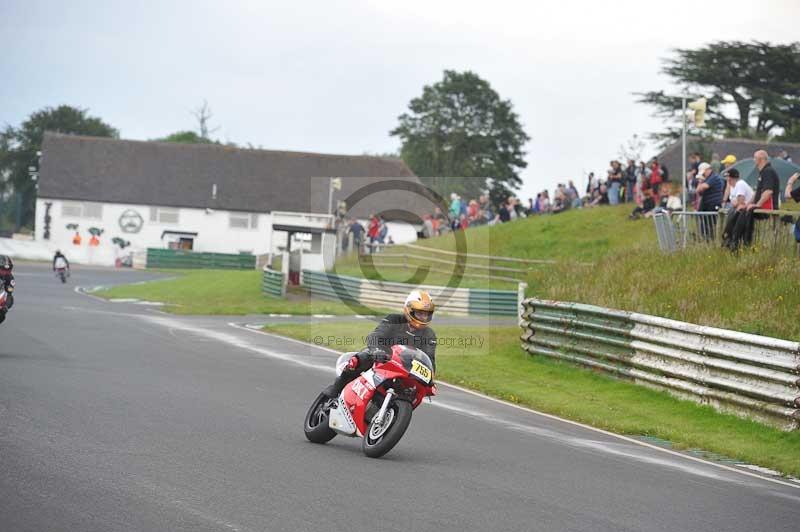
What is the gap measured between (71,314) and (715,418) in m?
20.7

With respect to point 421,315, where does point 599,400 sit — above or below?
below

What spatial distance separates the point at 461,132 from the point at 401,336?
281 ft

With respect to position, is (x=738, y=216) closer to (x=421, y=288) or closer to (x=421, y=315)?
(x=421, y=315)

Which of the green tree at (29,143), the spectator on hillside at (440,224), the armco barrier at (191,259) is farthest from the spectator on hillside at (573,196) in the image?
the green tree at (29,143)

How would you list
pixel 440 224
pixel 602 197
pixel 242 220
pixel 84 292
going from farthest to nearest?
pixel 242 220, pixel 440 224, pixel 84 292, pixel 602 197

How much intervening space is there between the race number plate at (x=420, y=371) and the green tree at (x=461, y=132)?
82.8m

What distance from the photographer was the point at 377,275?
144 ft

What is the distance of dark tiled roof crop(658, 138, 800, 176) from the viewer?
169 feet

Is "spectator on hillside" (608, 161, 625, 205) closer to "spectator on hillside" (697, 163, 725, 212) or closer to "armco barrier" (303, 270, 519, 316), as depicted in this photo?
"armco barrier" (303, 270, 519, 316)

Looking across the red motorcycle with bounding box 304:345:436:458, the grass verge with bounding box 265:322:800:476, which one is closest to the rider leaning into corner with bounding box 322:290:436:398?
the red motorcycle with bounding box 304:345:436:458

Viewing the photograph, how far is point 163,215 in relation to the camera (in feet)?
286

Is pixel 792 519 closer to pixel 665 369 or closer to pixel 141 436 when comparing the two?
pixel 141 436

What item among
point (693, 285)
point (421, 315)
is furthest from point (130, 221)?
point (421, 315)

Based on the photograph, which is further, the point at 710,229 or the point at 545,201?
the point at 545,201
